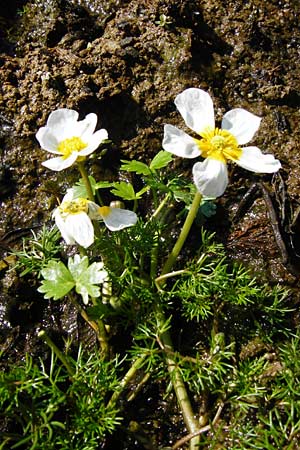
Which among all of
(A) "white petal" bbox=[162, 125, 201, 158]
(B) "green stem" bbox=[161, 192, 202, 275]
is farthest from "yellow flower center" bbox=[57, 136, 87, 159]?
(B) "green stem" bbox=[161, 192, 202, 275]

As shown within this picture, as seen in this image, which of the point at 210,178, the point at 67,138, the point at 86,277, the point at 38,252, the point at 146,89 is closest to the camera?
the point at 210,178

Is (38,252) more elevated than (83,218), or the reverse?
(83,218)

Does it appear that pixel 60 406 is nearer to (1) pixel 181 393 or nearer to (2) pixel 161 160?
(1) pixel 181 393

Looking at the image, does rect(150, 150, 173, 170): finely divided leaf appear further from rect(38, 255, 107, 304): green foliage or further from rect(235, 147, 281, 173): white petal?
rect(38, 255, 107, 304): green foliage

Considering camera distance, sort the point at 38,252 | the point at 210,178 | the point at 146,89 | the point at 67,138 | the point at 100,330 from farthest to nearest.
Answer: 1. the point at 146,89
2. the point at 38,252
3. the point at 100,330
4. the point at 67,138
5. the point at 210,178

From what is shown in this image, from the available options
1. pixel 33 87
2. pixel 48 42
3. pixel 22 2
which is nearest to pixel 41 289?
pixel 33 87

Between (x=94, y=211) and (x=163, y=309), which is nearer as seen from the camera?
(x=94, y=211)

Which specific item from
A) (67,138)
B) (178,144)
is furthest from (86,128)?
(178,144)
